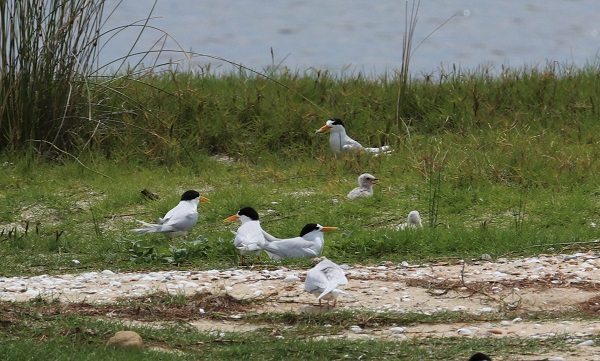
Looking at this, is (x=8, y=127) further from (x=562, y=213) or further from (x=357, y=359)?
(x=357, y=359)

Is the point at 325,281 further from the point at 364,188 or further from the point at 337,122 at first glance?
the point at 337,122

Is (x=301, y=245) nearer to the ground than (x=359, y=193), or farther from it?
nearer to the ground

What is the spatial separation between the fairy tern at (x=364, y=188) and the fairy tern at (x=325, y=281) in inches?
134

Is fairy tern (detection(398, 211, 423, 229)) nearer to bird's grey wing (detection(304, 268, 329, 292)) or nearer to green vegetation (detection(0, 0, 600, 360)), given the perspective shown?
green vegetation (detection(0, 0, 600, 360))

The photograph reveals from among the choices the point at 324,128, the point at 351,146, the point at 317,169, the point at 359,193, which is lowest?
the point at 359,193

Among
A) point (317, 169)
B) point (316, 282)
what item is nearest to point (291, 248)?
point (316, 282)

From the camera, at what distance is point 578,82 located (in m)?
13.9

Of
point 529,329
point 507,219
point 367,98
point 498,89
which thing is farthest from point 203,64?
point 529,329

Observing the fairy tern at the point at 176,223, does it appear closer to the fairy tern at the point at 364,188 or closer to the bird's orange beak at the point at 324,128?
the fairy tern at the point at 364,188

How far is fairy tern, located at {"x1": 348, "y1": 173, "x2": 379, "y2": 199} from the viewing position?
33.8ft

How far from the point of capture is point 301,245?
8445 mm

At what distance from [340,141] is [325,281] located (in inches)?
214

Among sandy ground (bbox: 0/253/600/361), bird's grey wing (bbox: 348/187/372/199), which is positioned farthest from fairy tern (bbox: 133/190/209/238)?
bird's grey wing (bbox: 348/187/372/199)

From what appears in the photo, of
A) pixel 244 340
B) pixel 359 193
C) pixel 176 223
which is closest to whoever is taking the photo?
pixel 244 340
